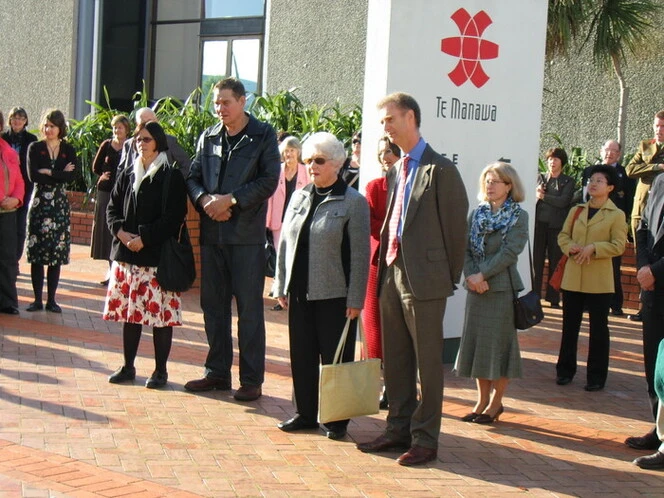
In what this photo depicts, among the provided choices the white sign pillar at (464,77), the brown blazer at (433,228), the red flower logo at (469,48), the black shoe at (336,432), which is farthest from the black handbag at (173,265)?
the red flower logo at (469,48)

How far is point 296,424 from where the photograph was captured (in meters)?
6.62

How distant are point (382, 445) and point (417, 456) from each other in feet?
0.99

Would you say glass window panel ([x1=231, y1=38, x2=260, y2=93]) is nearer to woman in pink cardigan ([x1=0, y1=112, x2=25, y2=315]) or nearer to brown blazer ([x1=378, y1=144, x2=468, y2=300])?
woman in pink cardigan ([x1=0, y1=112, x2=25, y2=315])

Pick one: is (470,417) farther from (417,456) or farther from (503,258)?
(417,456)

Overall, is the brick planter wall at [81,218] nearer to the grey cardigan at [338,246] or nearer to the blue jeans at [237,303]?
the blue jeans at [237,303]

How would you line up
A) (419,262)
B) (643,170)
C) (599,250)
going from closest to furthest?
(419,262), (599,250), (643,170)

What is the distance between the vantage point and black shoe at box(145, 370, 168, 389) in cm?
751

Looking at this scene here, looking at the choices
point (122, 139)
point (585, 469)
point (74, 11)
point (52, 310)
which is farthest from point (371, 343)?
point (74, 11)

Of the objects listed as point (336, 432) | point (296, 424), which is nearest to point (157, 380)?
point (296, 424)

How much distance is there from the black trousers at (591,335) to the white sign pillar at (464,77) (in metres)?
0.59

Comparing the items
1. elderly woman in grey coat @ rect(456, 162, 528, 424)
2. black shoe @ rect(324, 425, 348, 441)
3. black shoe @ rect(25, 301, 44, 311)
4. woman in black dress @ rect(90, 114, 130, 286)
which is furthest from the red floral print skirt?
woman in black dress @ rect(90, 114, 130, 286)

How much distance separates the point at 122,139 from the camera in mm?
11359

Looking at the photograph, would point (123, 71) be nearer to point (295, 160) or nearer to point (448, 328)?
point (295, 160)

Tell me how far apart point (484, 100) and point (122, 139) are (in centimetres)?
432
